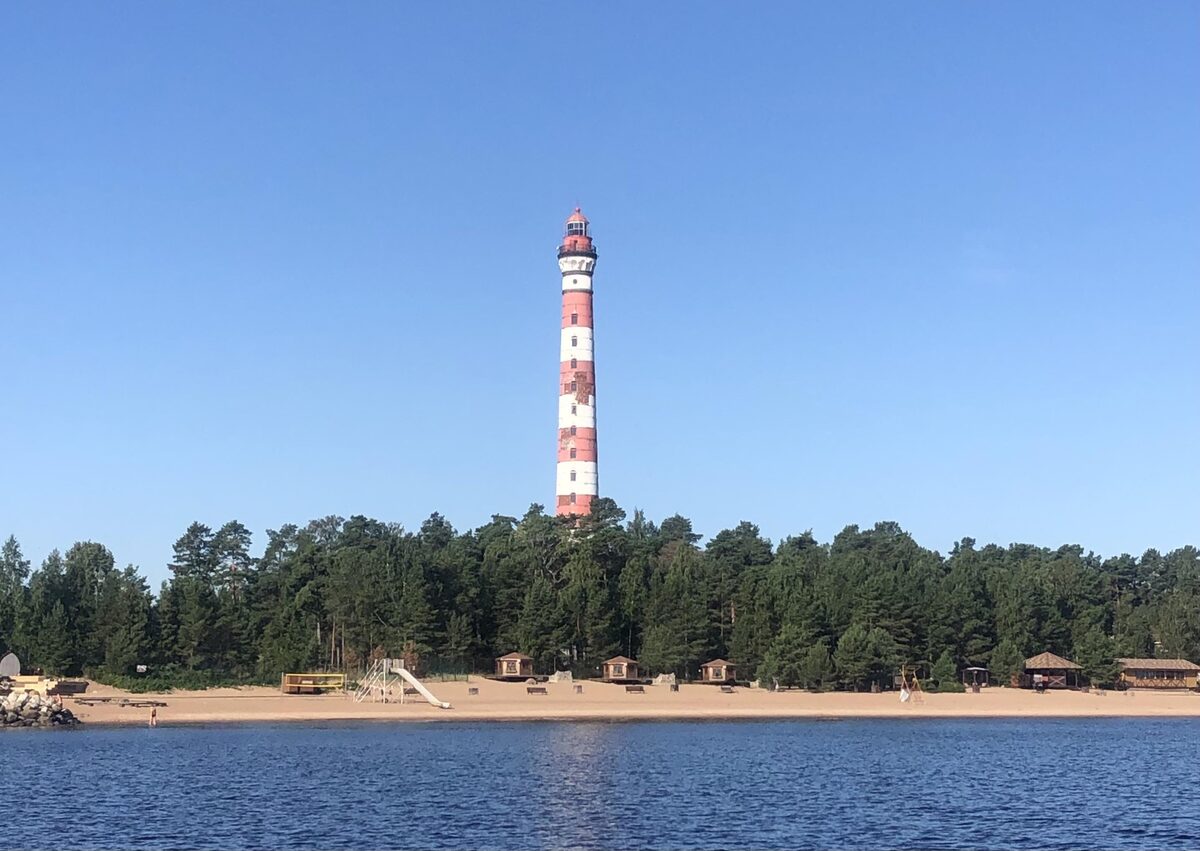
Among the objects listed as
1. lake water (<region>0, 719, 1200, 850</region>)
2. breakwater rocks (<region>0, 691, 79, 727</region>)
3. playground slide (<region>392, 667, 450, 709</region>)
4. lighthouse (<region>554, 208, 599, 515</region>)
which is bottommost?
lake water (<region>0, 719, 1200, 850</region>)

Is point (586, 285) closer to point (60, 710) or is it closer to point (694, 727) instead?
point (694, 727)

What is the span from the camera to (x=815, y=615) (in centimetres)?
11212

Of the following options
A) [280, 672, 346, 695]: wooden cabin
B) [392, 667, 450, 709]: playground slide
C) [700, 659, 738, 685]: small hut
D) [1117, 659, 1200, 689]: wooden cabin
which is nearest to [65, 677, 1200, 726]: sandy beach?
[392, 667, 450, 709]: playground slide

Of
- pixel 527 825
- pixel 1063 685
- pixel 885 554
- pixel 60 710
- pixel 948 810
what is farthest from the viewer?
pixel 885 554

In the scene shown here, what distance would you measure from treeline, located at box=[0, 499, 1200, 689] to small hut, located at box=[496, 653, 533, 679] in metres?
1.47

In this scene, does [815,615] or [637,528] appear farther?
[637,528]

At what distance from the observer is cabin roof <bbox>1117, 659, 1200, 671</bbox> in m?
129

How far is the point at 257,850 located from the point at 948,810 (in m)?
24.8

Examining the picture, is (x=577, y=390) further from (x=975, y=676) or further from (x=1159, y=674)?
(x=1159, y=674)

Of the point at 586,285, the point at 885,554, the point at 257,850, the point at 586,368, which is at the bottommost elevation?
the point at 257,850

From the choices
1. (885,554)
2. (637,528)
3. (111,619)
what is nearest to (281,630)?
(111,619)

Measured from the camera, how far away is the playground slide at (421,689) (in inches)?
3951

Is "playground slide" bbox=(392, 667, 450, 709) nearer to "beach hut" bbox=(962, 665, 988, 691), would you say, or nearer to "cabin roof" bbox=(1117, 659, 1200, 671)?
"beach hut" bbox=(962, 665, 988, 691)

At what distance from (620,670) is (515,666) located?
8.15m
